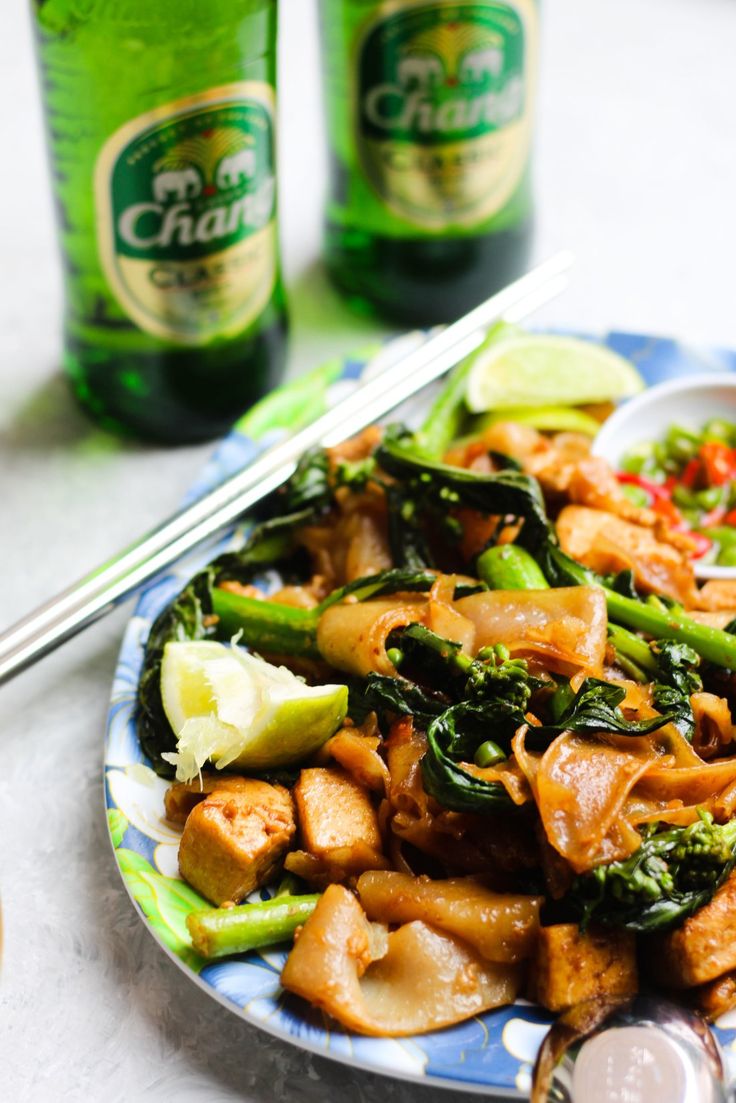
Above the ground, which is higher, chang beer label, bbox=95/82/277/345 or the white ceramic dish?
chang beer label, bbox=95/82/277/345

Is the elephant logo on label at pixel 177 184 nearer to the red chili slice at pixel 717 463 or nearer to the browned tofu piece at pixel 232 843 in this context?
the red chili slice at pixel 717 463

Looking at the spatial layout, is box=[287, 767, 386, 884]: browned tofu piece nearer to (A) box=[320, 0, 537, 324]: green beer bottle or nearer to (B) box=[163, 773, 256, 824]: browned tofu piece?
(B) box=[163, 773, 256, 824]: browned tofu piece

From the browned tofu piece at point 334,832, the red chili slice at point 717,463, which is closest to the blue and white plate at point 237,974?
the browned tofu piece at point 334,832

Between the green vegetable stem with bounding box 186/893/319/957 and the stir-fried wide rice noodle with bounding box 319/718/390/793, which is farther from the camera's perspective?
the stir-fried wide rice noodle with bounding box 319/718/390/793

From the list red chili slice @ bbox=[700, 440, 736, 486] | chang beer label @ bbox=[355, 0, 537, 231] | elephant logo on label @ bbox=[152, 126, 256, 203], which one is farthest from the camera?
chang beer label @ bbox=[355, 0, 537, 231]

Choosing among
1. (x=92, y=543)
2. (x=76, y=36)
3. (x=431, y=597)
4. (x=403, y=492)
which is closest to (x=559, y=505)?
(x=403, y=492)

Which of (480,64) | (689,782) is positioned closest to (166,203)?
(480,64)

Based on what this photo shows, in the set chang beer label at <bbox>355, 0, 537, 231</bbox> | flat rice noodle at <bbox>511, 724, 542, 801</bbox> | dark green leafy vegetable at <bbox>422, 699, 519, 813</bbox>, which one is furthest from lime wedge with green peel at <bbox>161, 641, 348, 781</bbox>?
chang beer label at <bbox>355, 0, 537, 231</bbox>

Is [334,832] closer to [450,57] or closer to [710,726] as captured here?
[710,726]
